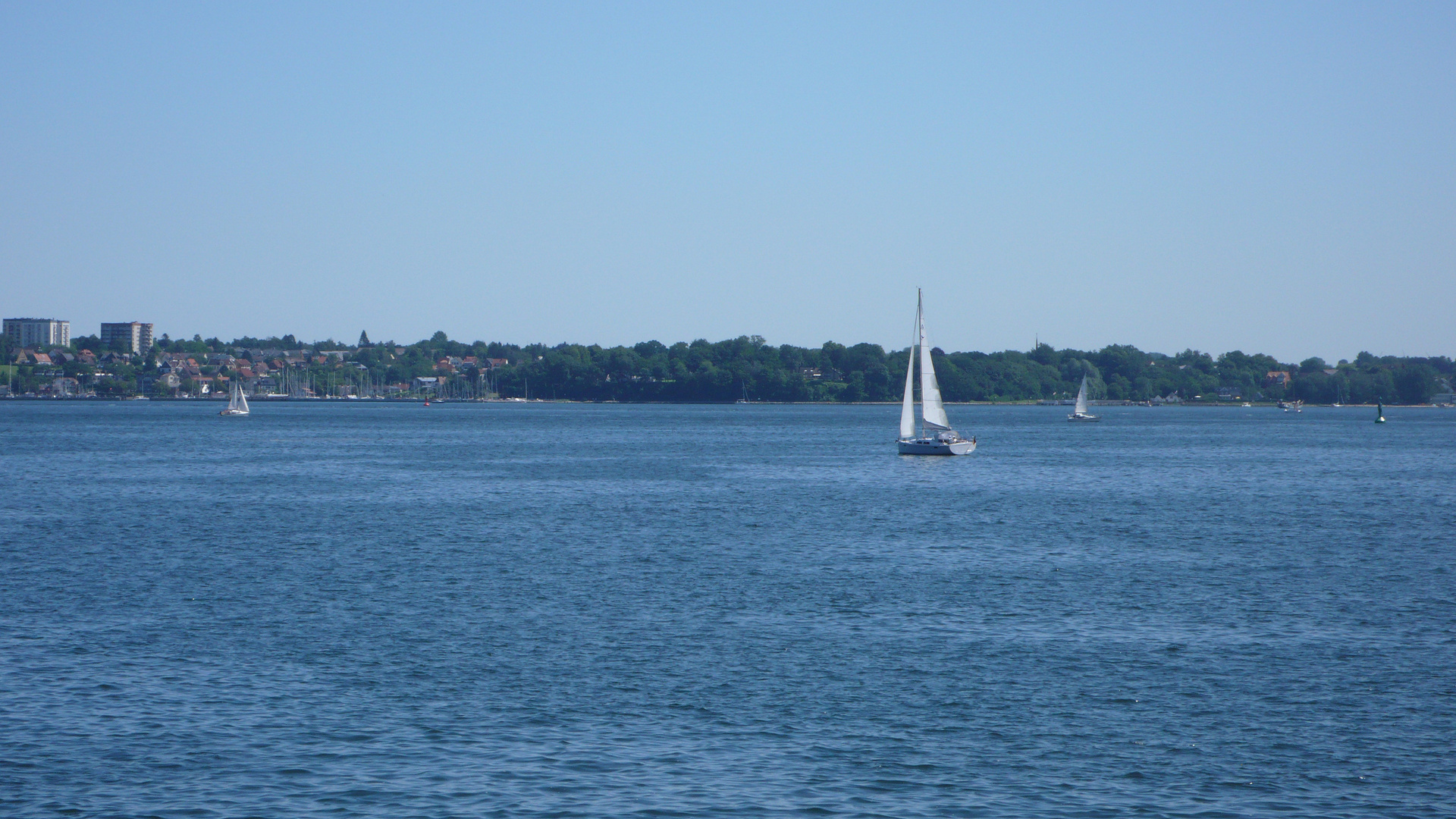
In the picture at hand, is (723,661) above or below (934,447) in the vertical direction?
below

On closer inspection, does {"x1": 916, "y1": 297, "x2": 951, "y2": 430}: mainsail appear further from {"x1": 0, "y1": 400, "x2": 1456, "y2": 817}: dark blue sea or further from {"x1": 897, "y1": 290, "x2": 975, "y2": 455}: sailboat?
{"x1": 0, "y1": 400, "x2": 1456, "y2": 817}: dark blue sea

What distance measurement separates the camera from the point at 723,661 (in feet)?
93.7

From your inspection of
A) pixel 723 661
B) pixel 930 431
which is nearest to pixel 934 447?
pixel 930 431

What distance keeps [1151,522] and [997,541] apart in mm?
11954

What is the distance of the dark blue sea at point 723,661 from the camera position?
66.7 feet

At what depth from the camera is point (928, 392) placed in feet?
320

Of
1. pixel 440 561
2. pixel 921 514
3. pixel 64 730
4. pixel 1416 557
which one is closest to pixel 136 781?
pixel 64 730

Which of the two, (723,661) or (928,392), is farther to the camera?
(928,392)

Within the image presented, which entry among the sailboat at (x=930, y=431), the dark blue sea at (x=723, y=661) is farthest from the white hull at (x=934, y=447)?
the dark blue sea at (x=723, y=661)

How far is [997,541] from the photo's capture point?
168 feet

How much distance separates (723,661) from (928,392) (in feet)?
232

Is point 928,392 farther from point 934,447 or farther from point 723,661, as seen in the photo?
point 723,661

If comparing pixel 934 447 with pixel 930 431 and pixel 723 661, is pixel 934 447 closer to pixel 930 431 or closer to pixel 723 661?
pixel 930 431

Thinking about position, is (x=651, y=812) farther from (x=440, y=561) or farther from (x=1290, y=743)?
(x=440, y=561)
